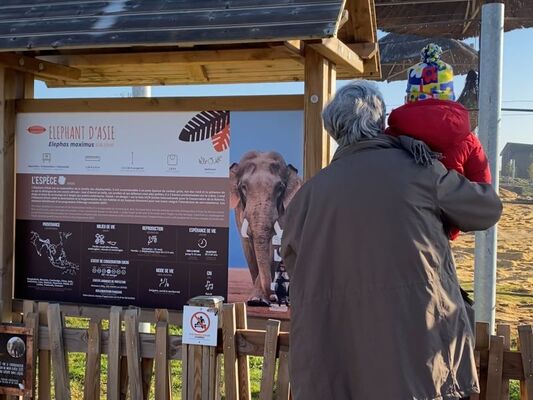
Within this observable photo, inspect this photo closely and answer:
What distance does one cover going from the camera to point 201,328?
10.0 ft

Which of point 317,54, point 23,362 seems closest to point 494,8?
point 317,54

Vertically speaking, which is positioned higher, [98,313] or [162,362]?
[98,313]

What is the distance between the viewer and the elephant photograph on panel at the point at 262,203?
363 cm

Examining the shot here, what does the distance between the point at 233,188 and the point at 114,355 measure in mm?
1145

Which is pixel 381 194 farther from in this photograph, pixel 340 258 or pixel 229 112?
pixel 229 112

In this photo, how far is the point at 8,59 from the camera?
3834 millimetres

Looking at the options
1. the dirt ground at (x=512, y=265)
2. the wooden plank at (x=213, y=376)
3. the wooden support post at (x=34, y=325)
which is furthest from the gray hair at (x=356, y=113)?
the dirt ground at (x=512, y=265)

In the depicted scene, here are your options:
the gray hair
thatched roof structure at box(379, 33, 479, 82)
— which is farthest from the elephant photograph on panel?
thatched roof structure at box(379, 33, 479, 82)

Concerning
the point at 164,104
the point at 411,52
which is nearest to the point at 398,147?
the point at 164,104

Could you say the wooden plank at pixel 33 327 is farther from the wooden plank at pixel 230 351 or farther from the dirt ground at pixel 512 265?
the dirt ground at pixel 512 265

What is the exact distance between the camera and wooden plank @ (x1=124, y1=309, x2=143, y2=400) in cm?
316

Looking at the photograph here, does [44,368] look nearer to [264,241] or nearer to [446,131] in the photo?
[264,241]

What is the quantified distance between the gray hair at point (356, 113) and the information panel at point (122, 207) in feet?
5.43

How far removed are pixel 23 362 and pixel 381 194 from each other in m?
2.36
